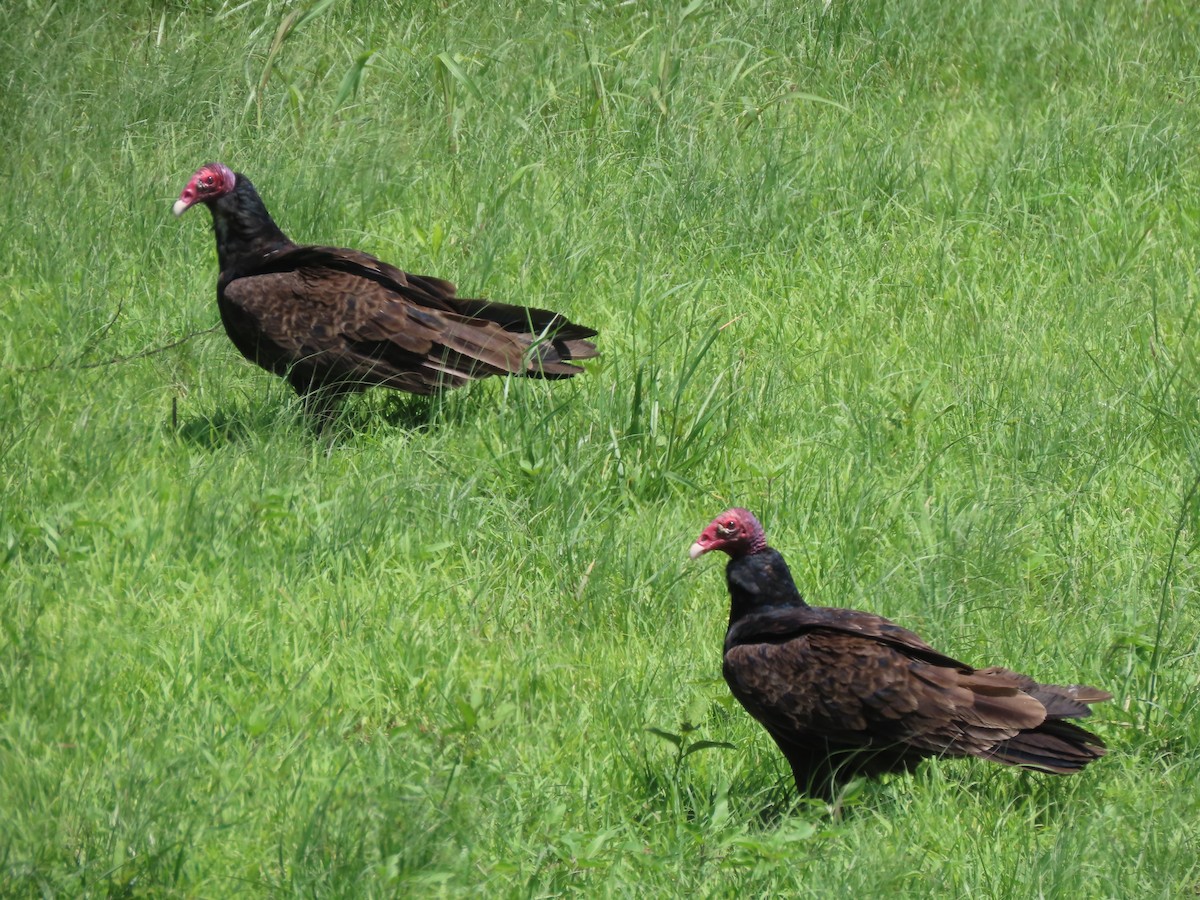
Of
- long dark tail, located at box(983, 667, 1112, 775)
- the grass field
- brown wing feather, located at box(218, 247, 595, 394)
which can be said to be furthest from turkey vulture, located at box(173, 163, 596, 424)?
long dark tail, located at box(983, 667, 1112, 775)

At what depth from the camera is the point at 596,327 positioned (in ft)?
19.2

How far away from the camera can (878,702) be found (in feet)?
11.8

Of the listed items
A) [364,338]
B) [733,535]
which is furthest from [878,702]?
[364,338]

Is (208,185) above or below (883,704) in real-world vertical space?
above

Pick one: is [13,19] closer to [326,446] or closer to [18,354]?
[18,354]

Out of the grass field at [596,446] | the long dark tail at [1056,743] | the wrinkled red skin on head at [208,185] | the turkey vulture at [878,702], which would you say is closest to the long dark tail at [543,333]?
the grass field at [596,446]

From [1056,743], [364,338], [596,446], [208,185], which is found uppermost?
[208,185]

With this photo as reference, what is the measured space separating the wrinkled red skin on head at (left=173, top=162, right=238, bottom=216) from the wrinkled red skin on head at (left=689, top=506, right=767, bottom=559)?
2.63m

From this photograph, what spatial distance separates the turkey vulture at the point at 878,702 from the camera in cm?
349

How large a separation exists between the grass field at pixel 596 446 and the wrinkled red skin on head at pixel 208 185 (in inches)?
19.4

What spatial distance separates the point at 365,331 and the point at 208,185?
91cm

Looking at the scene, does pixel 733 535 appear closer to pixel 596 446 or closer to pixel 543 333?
pixel 596 446

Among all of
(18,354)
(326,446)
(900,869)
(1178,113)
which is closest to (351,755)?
(900,869)

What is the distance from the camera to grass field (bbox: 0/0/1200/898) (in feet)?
10.8
